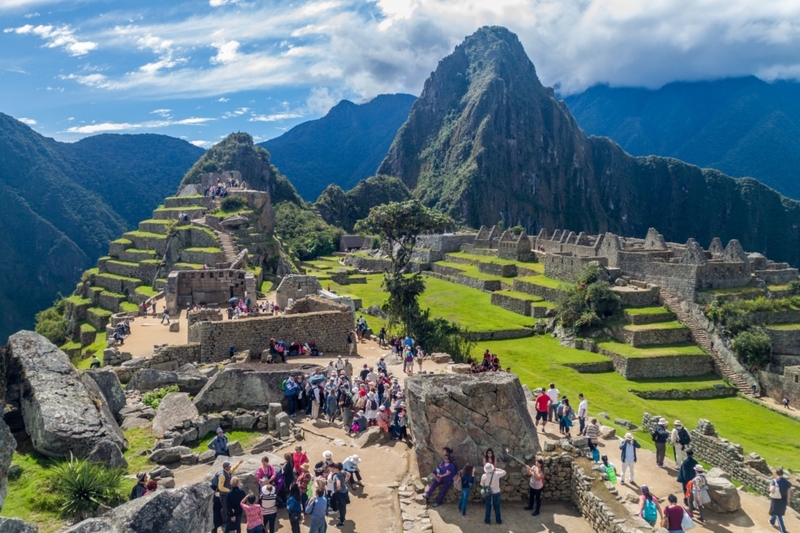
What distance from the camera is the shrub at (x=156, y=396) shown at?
1473 cm

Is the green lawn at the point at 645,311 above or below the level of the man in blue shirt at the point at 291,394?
below

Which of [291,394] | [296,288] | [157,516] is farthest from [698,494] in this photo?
[296,288]

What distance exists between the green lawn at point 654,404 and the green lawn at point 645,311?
465cm

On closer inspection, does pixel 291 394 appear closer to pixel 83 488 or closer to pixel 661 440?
pixel 83 488

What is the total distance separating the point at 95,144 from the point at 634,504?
180 meters

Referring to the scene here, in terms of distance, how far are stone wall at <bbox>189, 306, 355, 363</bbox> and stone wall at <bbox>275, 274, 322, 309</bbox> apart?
6.43 m

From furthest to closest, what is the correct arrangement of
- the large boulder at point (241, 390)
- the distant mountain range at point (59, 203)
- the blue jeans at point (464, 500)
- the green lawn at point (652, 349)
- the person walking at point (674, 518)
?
the distant mountain range at point (59, 203) < the green lawn at point (652, 349) < the large boulder at point (241, 390) < the blue jeans at point (464, 500) < the person walking at point (674, 518)

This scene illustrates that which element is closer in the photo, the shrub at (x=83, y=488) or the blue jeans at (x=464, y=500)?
the shrub at (x=83, y=488)

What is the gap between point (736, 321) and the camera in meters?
35.7

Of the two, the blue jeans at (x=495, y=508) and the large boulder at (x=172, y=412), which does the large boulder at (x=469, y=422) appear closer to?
the blue jeans at (x=495, y=508)

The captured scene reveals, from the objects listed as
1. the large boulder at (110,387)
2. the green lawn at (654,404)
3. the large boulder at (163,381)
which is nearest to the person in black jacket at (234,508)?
the large boulder at (110,387)

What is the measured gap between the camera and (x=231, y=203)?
178 feet

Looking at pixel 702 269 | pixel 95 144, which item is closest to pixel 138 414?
pixel 702 269

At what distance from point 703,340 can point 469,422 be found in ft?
100
